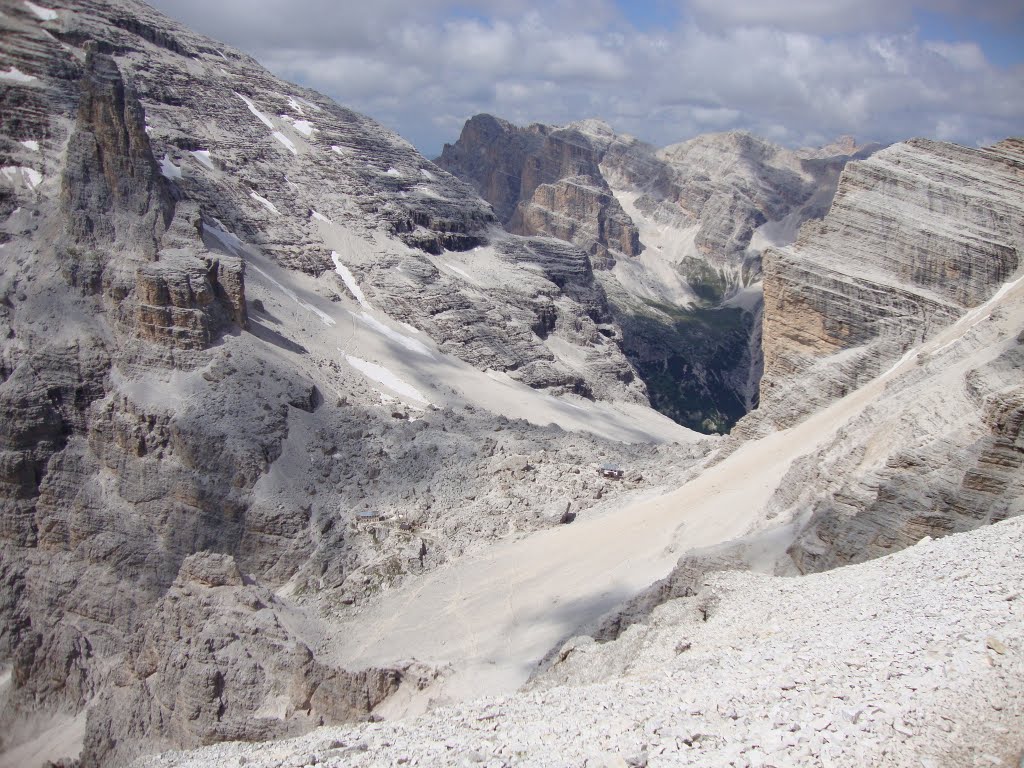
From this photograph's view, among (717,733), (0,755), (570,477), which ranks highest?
(717,733)

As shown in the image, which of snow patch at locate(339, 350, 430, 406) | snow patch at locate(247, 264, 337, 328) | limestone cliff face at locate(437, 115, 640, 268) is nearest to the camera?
snow patch at locate(339, 350, 430, 406)

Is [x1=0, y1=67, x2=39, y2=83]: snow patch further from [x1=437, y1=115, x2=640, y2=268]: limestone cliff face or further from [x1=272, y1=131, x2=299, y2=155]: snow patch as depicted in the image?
[x1=437, y1=115, x2=640, y2=268]: limestone cliff face

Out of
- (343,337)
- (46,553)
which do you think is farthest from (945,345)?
(343,337)

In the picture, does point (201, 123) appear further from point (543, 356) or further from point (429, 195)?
→ point (543, 356)

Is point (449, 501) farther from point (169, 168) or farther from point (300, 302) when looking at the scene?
point (169, 168)

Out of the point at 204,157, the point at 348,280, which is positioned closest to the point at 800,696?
the point at 348,280

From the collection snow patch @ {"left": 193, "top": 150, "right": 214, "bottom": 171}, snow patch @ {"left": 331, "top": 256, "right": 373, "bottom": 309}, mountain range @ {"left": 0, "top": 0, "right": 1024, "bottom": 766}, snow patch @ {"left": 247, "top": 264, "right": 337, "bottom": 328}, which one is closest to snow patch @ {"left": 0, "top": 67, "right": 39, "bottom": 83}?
mountain range @ {"left": 0, "top": 0, "right": 1024, "bottom": 766}

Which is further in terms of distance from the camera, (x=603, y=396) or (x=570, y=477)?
(x=603, y=396)
